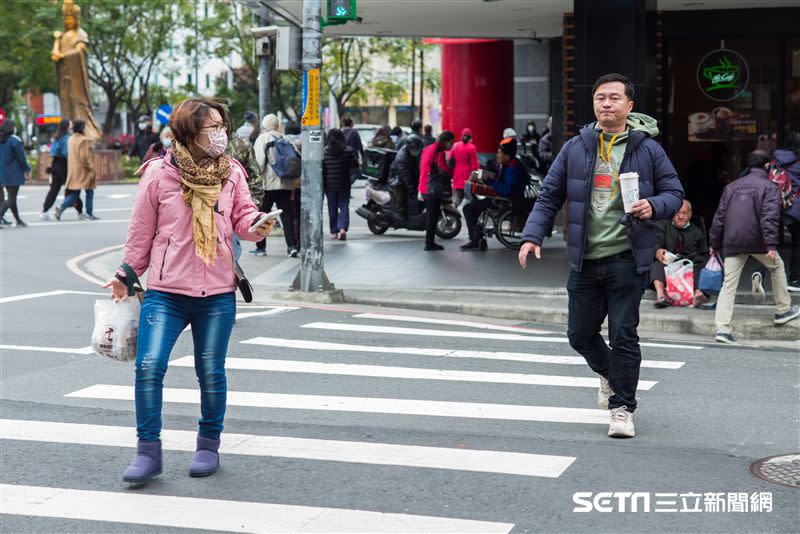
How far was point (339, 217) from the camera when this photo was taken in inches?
758

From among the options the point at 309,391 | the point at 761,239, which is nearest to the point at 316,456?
the point at 309,391

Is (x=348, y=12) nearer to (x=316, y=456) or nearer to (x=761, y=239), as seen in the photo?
(x=761, y=239)

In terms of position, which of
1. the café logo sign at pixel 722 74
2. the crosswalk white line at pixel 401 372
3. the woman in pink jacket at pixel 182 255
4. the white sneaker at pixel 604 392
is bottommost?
the crosswalk white line at pixel 401 372

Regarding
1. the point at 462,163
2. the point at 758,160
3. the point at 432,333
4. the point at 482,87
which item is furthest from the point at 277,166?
the point at 482,87

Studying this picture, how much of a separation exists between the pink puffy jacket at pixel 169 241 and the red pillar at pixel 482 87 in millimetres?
25702

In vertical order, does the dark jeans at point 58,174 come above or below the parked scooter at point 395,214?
above

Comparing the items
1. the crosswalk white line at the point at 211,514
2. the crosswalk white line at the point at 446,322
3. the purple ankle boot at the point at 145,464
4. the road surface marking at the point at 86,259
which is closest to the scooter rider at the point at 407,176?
the road surface marking at the point at 86,259

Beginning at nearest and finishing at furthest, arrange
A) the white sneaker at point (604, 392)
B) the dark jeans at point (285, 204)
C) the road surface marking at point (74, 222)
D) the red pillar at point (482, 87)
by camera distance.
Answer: the white sneaker at point (604, 392)
the dark jeans at point (285, 204)
the road surface marking at point (74, 222)
the red pillar at point (482, 87)

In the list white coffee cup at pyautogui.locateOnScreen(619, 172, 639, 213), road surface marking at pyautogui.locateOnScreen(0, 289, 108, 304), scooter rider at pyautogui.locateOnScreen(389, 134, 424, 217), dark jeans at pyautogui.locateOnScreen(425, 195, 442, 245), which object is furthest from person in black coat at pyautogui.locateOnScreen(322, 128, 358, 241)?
white coffee cup at pyautogui.locateOnScreen(619, 172, 639, 213)

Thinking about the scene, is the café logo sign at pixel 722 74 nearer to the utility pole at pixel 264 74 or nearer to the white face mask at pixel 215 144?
the utility pole at pixel 264 74

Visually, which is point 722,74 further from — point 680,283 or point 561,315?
point 561,315

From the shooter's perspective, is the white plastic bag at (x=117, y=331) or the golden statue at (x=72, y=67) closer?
the white plastic bag at (x=117, y=331)

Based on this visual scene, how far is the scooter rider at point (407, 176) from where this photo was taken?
61.7 ft

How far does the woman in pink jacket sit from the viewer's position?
5773 millimetres
